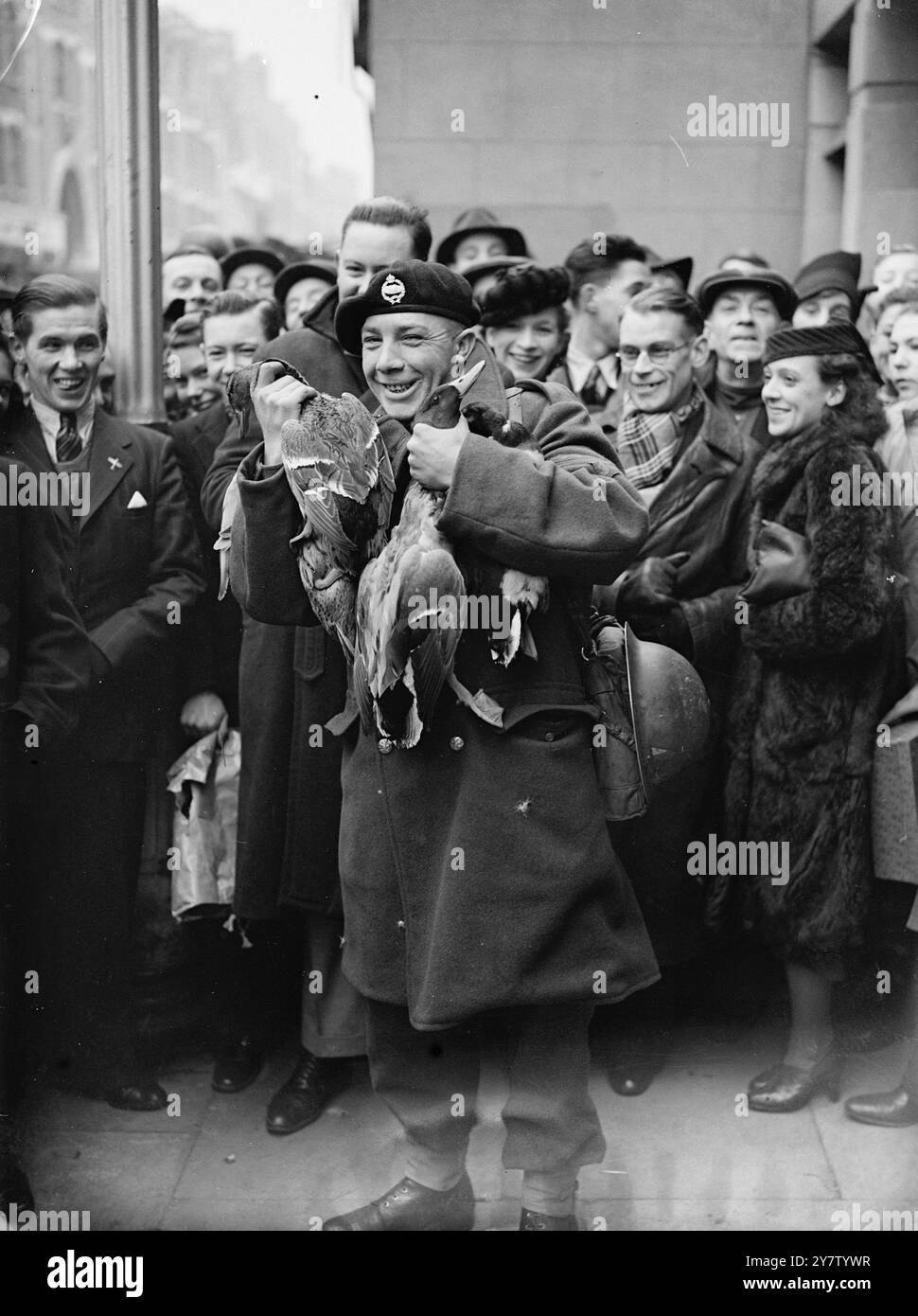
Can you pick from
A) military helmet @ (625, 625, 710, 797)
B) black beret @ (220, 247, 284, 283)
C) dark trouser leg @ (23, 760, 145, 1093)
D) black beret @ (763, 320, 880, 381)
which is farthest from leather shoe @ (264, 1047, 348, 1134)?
black beret @ (220, 247, 284, 283)

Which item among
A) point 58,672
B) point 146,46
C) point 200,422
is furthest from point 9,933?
point 146,46

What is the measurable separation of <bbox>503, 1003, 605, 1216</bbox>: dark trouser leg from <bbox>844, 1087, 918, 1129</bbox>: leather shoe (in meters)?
0.79

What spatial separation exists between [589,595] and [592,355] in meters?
1.37

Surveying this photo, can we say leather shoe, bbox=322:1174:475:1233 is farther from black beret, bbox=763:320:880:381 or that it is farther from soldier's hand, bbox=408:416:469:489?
black beret, bbox=763:320:880:381

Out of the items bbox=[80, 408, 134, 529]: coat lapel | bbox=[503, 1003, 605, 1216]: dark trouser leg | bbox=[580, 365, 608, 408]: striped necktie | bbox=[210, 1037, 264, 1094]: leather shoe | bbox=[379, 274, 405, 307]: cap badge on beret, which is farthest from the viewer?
bbox=[580, 365, 608, 408]: striped necktie

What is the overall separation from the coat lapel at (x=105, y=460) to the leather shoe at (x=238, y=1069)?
1.29m

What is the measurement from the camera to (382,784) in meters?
2.99

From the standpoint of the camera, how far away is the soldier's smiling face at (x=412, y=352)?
2.89 metres

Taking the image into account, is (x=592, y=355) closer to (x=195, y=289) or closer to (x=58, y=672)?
(x=195, y=289)

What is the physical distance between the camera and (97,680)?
3551 millimetres

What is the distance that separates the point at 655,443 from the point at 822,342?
453 millimetres

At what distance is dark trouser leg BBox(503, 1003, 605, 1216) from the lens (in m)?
2.98

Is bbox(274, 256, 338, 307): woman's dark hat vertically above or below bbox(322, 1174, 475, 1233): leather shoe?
above
